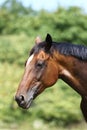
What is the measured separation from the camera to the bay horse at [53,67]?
19.5 feet

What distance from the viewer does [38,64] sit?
5.97 meters

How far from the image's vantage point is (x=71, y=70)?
6.06 meters

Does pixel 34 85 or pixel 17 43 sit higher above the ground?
pixel 34 85

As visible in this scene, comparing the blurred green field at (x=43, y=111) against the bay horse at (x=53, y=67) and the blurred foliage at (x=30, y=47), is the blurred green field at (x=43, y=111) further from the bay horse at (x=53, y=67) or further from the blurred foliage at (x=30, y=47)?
the bay horse at (x=53, y=67)

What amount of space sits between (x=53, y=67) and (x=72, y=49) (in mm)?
272

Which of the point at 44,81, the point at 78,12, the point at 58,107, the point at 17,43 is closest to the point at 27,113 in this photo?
the point at 58,107

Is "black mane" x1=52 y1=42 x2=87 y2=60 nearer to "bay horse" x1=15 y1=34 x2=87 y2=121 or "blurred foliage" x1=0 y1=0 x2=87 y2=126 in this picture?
"bay horse" x1=15 y1=34 x2=87 y2=121

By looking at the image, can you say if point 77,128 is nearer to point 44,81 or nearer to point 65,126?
point 65,126

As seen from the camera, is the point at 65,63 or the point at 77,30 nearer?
the point at 65,63

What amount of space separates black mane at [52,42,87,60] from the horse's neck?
53 mm

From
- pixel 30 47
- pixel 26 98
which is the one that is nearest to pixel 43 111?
pixel 30 47

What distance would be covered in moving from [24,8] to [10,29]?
1619 millimetres

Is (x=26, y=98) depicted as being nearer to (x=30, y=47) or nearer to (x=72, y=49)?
(x=72, y=49)

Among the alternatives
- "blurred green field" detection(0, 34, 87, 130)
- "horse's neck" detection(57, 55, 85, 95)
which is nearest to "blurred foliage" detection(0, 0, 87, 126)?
"blurred green field" detection(0, 34, 87, 130)
